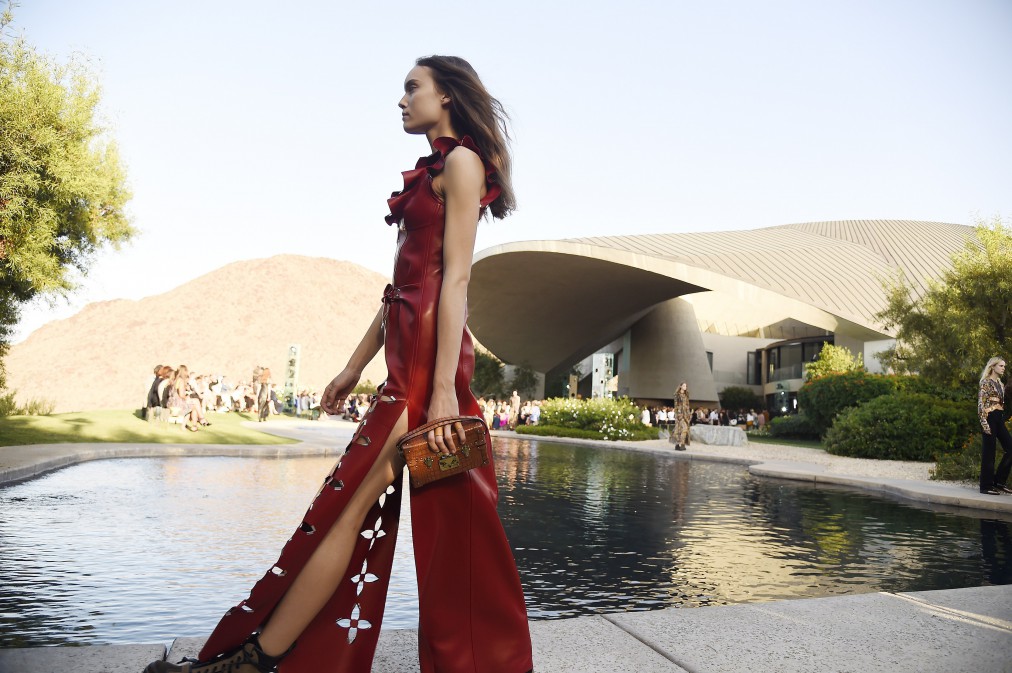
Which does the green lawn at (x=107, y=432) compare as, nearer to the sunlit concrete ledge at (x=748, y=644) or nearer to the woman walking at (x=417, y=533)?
the sunlit concrete ledge at (x=748, y=644)

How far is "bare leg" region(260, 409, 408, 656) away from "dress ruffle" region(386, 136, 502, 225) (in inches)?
24.3

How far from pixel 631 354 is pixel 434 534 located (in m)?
52.0

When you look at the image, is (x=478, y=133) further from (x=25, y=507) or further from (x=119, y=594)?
(x=25, y=507)

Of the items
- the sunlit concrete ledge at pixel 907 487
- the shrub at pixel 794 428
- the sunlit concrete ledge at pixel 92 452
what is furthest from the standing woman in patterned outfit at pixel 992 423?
the shrub at pixel 794 428

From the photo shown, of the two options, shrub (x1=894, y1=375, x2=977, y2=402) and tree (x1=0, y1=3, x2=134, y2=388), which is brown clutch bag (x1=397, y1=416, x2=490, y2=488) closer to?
tree (x1=0, y1=3, x2=134, y2=388)

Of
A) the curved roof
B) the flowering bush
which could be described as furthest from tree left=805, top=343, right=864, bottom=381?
the flowering bush

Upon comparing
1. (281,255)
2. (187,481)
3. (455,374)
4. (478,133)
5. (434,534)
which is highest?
(281,255)

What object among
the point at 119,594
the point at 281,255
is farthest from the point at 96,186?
the point at 281,255

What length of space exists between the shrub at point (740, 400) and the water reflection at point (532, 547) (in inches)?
1783

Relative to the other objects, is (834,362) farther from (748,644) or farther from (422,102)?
(422,102)

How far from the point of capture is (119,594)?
11.4ft

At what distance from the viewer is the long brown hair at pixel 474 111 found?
2.10 meters

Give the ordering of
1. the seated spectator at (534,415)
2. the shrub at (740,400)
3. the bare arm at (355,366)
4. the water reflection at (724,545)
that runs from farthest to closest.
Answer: the shrub at (740,400) < the seated spectator at (534,415) < the water reflection at (724,545) < the bare arm at (355,366)

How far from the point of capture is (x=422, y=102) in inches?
83.0
